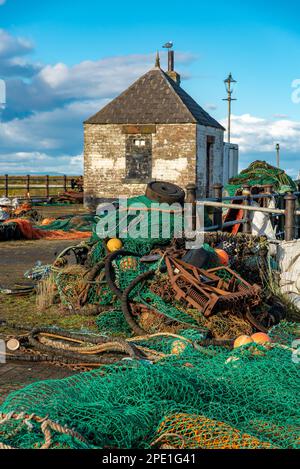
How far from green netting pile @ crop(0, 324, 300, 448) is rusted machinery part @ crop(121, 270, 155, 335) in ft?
6.80

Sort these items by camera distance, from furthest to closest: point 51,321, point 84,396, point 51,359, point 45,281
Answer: point 45,281, point 51,321, point 51,359, point 84,396

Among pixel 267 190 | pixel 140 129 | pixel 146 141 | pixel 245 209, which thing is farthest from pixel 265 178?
pixel 140 129

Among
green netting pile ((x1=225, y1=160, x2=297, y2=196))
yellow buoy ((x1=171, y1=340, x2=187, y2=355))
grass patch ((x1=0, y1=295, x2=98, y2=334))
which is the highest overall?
green netting pile ((x1=225, y1=160, x2=297, y2=196))

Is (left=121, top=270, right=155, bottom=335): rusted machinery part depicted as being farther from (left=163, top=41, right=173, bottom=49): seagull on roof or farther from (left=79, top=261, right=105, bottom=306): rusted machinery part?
(left=163, top=41, right=173, bottom=49): seagull on roof

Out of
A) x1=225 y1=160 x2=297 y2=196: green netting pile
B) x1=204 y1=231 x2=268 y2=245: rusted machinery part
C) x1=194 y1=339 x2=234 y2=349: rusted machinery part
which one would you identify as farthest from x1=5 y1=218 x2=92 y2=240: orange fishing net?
x1=194 y1=339 x2=234 y2=349: rusted machinery part

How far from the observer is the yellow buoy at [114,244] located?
860 centimetres

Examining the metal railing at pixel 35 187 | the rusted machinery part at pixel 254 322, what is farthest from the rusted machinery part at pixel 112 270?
the metal railing at pixel 35 187

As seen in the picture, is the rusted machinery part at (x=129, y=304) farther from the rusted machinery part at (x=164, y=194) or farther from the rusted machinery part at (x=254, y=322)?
the rusted machinery part at (x=164, y=194)

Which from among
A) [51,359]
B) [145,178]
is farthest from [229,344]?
[145,178]

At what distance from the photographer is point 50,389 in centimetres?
401

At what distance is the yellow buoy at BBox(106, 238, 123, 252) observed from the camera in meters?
8.60

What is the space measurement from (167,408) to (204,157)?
24.7 metres

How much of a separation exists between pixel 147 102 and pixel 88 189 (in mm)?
4820

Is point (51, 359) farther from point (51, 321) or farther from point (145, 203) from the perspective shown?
point (145, 203)
